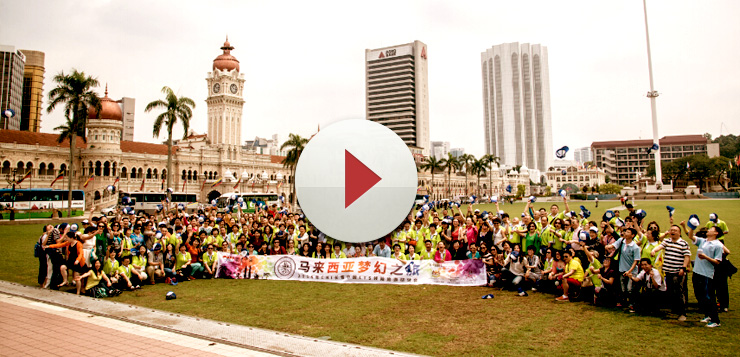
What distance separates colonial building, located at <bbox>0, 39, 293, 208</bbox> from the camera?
175 ft

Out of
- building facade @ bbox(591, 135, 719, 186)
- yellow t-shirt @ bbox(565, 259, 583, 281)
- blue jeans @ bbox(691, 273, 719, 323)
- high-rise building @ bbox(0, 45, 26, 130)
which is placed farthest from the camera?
building facade @ bbox(591, 135, 719, 186)

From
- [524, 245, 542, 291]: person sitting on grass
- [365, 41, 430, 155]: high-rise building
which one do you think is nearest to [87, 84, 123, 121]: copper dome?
[524, 245, 542, 291]: person sitting on grass

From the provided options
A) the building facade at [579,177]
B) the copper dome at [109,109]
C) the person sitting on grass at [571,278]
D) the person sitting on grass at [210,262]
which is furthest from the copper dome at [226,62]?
the building facade at [579,177]

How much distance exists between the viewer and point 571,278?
9.41 meters

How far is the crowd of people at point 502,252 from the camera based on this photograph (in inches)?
316

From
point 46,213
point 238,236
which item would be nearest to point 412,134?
point 46,213

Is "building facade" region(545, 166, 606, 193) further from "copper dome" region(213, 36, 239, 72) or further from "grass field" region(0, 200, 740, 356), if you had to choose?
"grass field" region(0, 200, 740, 356)

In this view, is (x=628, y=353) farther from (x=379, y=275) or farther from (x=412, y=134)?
(x=412, y=134)

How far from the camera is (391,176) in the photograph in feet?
38.1

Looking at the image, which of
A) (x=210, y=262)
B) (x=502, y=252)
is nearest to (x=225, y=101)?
(x=210, y=262)

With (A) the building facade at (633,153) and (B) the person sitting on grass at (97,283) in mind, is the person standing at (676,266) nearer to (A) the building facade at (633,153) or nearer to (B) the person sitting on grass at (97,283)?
(B) the person sitting on grass at (97,283)
